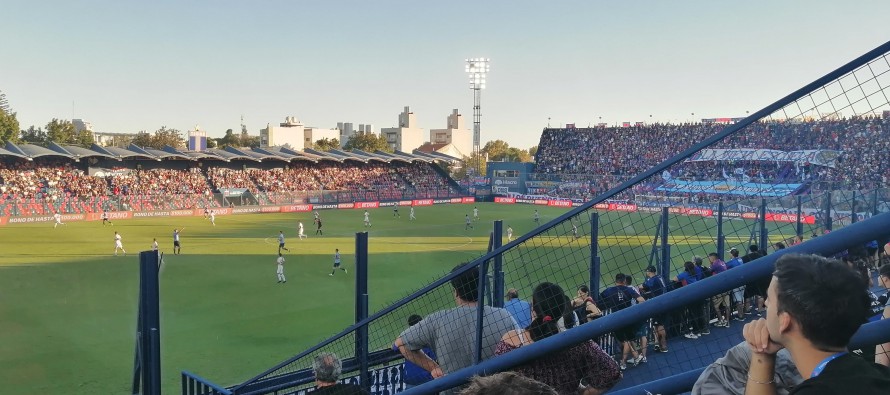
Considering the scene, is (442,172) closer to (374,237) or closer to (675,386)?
(374,237)

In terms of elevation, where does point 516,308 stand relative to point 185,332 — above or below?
above

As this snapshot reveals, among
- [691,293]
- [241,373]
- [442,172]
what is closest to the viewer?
[691,293]

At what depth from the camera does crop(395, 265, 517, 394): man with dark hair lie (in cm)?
455

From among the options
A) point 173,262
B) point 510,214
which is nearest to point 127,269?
point 173,262

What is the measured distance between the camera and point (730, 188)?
4.75 metres

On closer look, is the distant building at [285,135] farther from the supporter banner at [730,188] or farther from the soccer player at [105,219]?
the supporter banner at [730,188]

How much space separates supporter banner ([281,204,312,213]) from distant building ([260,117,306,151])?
69.9 metres

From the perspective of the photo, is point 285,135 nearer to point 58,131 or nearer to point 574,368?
point 58,131

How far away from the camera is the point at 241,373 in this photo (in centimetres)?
1258

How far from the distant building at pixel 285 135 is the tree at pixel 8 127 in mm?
52891

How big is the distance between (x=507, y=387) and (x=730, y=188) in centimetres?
358

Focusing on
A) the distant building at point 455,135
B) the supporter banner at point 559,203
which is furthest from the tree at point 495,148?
the supporter banner at point 559,203

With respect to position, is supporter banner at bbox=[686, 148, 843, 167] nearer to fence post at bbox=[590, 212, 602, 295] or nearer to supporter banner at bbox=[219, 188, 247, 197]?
fence post at bbox=[590, 212, 602, 295]

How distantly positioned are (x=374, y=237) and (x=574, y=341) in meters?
31.1
